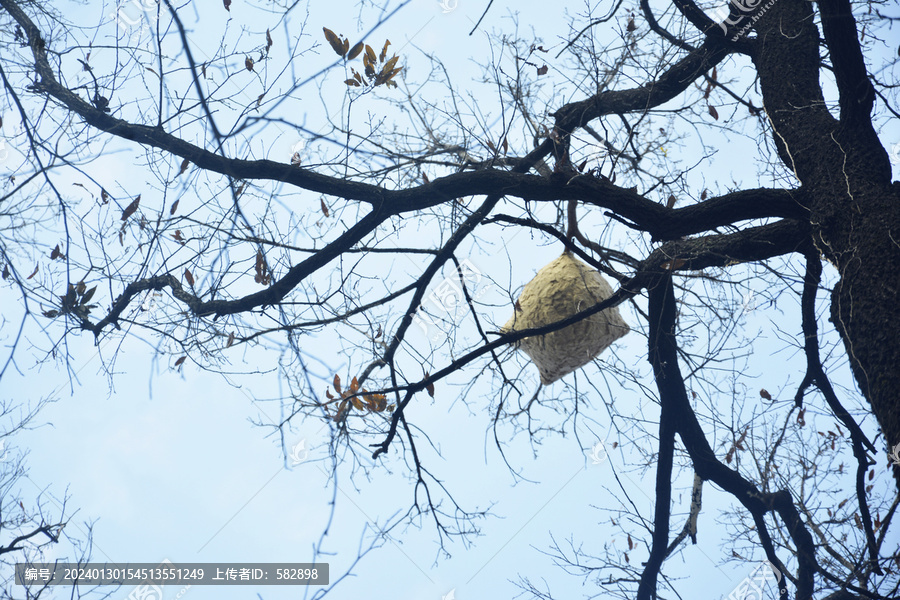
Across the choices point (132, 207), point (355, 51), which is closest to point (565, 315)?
point (355, 51)

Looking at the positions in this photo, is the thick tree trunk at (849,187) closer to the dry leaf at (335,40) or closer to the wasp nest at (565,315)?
the wasp nest at (565,315)

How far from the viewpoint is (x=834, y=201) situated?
2574 mm

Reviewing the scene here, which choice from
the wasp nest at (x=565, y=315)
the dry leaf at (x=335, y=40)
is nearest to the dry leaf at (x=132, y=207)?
the dry leaf at (x=335, y=40)

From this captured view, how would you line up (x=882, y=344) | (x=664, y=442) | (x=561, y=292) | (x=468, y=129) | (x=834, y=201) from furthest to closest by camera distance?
(x=664, y=442)
(x=468, y=129)
(x=561, y=292)
(x=834, y=201)
(x=882, y=344)

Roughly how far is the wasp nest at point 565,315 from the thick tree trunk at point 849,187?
1053 millimetres

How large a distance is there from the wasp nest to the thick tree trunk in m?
1.05

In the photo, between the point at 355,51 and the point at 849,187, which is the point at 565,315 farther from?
the point at 355,51

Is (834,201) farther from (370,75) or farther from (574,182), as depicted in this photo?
(370,75)

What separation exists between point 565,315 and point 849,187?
1381mm

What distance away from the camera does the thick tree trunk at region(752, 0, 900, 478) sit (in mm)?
2137

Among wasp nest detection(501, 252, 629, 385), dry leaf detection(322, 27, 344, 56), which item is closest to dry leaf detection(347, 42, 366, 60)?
dry leaf detection(322, 27, 344, 56)

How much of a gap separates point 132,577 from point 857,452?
4806 mm

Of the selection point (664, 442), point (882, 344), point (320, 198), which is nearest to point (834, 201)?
point (882, 344)

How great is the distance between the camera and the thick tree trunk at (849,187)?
7.01 ft
